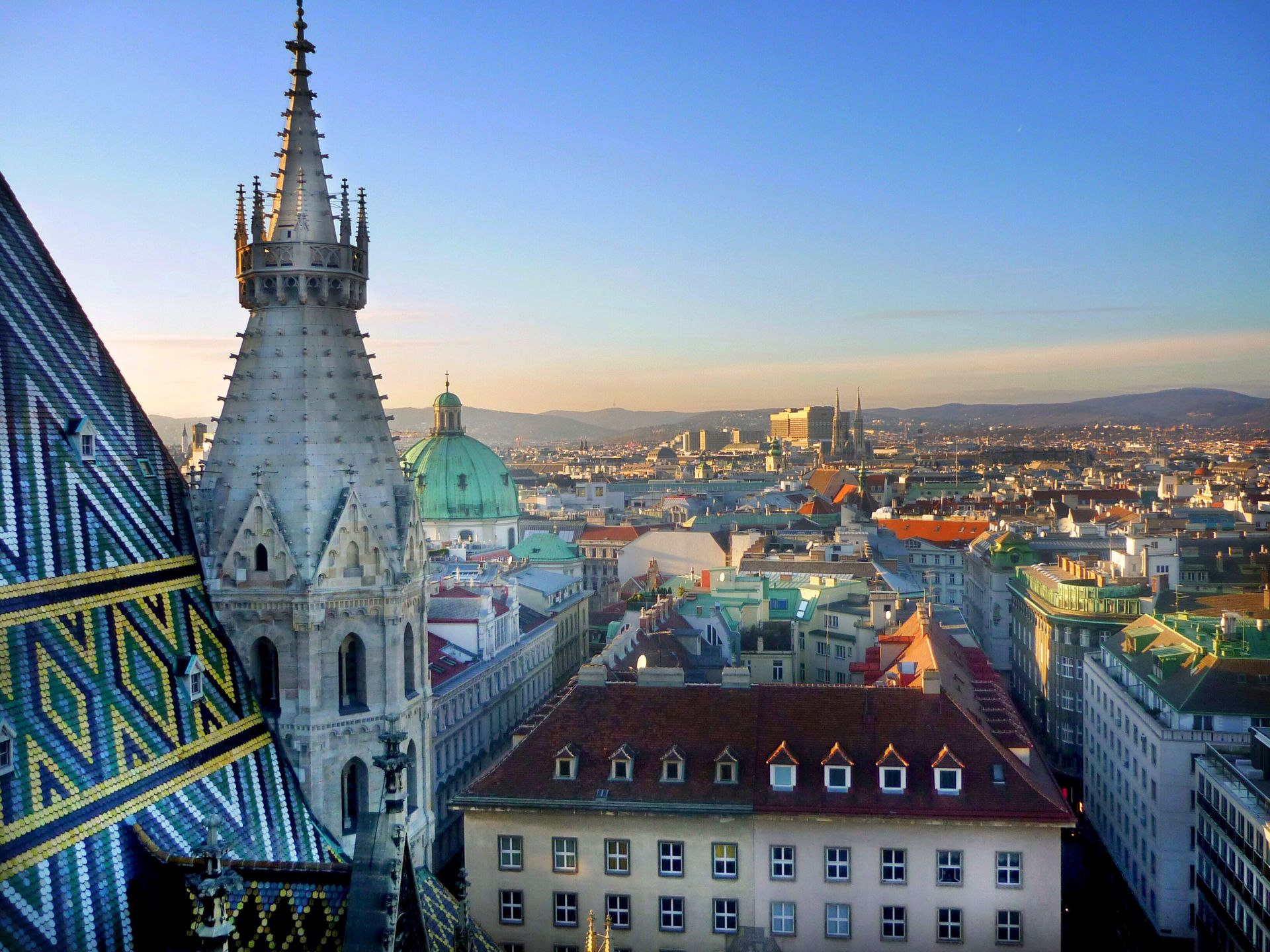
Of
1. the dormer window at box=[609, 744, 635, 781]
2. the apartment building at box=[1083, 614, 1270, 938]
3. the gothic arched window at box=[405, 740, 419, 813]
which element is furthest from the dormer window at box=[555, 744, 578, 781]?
the apartment building at box=[1083, 614, 1270, 938]

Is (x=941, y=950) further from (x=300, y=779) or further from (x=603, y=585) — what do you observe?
(x=603, y=585)

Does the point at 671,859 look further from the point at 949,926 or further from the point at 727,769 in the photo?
the point at 949,926

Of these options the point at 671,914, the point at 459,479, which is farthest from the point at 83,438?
the point at 459,479

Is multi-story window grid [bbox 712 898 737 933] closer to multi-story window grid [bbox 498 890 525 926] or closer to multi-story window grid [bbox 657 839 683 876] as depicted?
multi-story window grid [bbox 657 839 683 876]

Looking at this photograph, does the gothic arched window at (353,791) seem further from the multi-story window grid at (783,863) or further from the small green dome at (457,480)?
the small green dome at (457,480)

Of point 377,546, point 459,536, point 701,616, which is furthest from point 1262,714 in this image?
point 459,536
